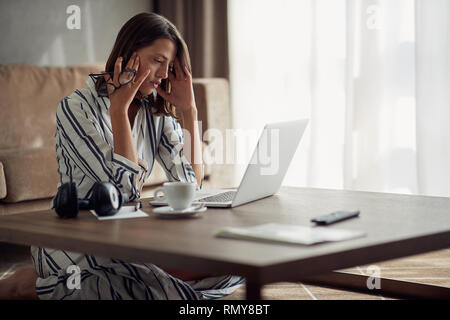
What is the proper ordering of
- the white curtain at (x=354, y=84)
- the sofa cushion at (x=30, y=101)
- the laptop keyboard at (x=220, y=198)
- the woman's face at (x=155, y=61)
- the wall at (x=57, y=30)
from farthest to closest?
the wall at (x=57, y=30) < the white curtain at (x=354, y=84) < the sofa cushion at (x=30, y=101) < the woman's face at (x=155, y=61) < the laptop keyboard at (x=220, y=198)

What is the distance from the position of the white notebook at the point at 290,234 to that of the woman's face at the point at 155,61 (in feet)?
2.68

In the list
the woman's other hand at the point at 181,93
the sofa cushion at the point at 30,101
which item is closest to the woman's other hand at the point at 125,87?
the woman's other hand at the point at 181,93

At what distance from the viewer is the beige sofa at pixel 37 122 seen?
268 cm

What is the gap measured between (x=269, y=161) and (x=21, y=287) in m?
0.76

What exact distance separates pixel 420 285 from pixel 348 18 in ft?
6.49

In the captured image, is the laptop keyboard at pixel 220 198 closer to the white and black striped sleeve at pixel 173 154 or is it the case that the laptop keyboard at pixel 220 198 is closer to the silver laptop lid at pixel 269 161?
the silver laptop lid at pixel 269 161

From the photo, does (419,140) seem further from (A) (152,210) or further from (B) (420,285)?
(A) (152,210)

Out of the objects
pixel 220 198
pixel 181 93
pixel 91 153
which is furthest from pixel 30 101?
pixel 220 198

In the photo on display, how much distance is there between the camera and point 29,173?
8.86 feet

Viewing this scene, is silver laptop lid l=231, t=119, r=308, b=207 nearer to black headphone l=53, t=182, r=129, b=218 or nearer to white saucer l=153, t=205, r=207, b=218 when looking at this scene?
white saucer l=153, t=205, r=207, b=218

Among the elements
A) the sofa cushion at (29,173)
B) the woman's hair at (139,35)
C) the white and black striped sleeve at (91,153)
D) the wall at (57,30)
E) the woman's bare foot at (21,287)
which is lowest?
the woman's bare foot at (21,287)

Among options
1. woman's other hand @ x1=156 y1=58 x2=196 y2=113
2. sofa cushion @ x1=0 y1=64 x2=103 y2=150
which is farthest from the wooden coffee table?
sofa cushion @ x1=0 y1=64 x2=103 y2=150

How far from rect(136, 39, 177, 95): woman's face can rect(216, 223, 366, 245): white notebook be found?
817mm
